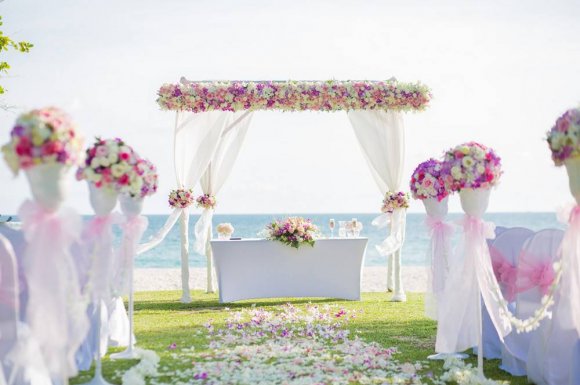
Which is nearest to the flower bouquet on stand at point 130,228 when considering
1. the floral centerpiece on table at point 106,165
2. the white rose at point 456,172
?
the floral centerpiece on table at point 106,165

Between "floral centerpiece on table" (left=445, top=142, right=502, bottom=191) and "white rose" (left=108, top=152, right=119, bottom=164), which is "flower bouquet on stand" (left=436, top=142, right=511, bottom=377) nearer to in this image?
"floral centerpiece on table" (left=445, top=142, right=502, bottom=191)

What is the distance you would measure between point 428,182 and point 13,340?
11.6ft

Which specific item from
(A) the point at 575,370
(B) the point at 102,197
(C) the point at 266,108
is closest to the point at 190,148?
(C) the point at 266,108

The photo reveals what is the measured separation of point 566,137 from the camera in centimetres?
436

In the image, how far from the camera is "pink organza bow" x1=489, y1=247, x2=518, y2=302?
18.2ft

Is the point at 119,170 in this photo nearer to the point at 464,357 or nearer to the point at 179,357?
the point at 179,357

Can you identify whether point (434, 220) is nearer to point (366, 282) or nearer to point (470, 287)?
point (470, 287)

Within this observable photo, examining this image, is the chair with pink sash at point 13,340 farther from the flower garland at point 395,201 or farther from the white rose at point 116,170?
the flower garland at point 395,201

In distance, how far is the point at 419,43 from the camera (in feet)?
72.1

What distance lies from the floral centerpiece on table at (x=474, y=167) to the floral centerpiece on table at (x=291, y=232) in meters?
4.55

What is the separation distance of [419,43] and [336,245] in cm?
1391

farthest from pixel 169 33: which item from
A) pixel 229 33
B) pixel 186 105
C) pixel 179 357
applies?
pixel 179 357

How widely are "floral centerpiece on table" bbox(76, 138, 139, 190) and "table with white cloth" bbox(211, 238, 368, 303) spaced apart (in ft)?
15.2

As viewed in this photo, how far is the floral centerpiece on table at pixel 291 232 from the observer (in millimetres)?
9469
